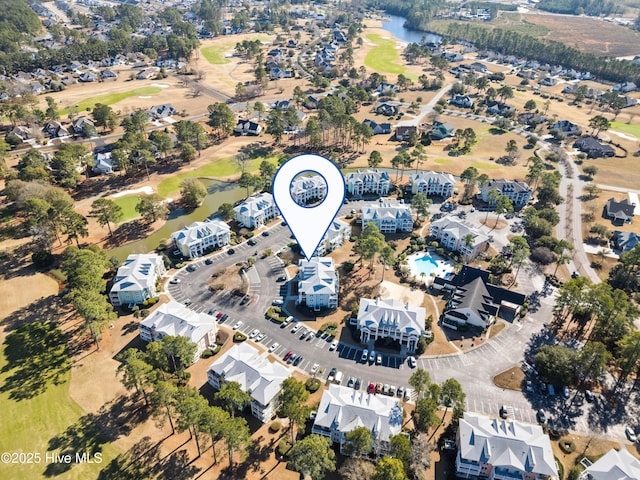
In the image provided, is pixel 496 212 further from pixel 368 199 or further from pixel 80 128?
pixel 80 128

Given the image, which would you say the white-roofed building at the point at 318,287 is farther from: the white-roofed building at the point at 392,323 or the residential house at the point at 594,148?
the residential house at the point at 594,148

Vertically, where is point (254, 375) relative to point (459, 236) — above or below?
below

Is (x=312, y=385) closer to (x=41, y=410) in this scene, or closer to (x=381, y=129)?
(x=41, y=410)

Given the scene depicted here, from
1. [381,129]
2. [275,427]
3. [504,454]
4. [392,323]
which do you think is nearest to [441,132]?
[381,129]

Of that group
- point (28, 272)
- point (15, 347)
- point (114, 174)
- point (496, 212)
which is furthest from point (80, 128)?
point (496, 212)

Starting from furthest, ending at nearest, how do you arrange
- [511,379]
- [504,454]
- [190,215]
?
1. [190,215]
2. [511,379]
3. [504,454]

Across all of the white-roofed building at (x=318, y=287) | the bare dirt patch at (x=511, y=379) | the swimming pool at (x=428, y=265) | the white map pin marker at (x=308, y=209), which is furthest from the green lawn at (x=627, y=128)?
the white map pin marker at (x=308, y=209)
